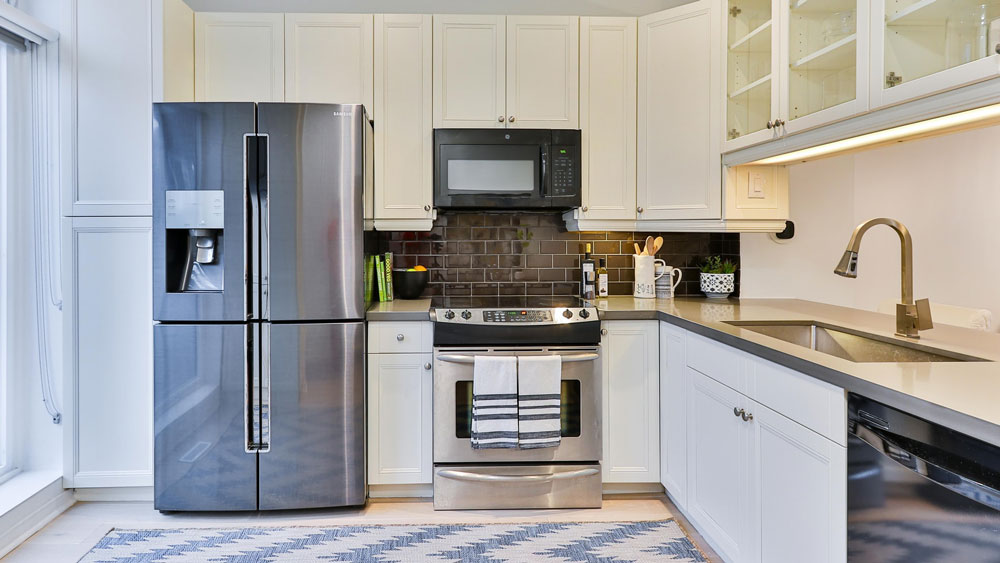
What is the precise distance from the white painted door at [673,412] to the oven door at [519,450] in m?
0.30

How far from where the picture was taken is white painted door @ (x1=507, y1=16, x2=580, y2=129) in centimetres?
302

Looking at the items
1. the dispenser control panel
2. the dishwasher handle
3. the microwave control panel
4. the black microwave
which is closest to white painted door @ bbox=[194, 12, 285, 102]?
the dispenser control panel

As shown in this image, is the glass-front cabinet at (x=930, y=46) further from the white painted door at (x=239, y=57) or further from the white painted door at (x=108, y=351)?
the white painted door at (x=108, y=351)

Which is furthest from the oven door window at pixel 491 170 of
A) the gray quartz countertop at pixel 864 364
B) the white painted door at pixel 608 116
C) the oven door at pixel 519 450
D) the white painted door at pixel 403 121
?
the oven door at pixel 519 450

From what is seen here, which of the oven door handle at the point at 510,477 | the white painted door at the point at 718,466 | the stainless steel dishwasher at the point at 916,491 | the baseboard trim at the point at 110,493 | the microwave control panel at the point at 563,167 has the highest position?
the microwave control panel at the point at 563,167

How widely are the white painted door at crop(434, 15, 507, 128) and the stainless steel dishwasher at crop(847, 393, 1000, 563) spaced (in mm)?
2177

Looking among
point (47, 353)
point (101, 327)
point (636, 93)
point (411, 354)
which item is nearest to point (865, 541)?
point (411, 354)

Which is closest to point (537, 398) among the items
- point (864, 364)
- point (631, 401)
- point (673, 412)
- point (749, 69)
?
point (631, 401)

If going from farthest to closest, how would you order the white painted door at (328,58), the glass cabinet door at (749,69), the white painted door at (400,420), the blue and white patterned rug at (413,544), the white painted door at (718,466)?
the white painted door at (328,58) < the white painted door at (400,420) < the glass cabinet door at (749,69) < the blue and white patterned rug at (413,544) < the white painted door at (718,466)

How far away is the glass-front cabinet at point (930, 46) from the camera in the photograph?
1414mm

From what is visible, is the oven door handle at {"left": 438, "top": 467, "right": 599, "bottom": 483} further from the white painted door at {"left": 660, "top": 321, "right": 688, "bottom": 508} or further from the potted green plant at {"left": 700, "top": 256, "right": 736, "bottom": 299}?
the potted green plant at {"left": 700, "top": 256, "right": 736, "bottom": 299}

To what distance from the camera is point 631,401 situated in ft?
9.12

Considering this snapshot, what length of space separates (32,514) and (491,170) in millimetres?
2473

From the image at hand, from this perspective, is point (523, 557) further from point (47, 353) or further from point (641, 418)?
point (47, 353)
